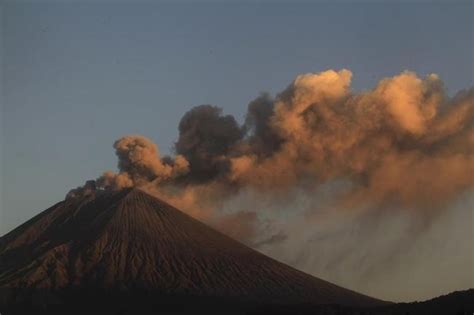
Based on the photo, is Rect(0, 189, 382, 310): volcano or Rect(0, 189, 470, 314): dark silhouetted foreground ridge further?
Rect(0, 189, 382, 310): volcano

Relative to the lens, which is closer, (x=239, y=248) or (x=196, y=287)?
(x=196, y=287)

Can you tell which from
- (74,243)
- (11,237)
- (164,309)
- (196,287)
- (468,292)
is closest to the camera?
(468,292)

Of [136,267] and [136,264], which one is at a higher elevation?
→ [136,264]

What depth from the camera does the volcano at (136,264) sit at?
366 feet

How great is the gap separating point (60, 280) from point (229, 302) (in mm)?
21473

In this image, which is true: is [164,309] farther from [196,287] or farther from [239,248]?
[239,248]

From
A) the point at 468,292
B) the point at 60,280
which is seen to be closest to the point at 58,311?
the point at 60,280

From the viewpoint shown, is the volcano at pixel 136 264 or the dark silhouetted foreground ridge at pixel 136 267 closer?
the dark silhouetted foreground ridge at pixel 136 267

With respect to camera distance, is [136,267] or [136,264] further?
[136,264]

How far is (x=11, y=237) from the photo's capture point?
133 metres

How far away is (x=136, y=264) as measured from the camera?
390ft

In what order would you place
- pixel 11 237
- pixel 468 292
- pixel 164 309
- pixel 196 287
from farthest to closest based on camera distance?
pixel 11 237
pixel 196 287
pixel 164 309
pixel 468 292

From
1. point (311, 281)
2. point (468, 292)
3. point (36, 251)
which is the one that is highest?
point (36, 251)

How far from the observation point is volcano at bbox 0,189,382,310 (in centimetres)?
11144
